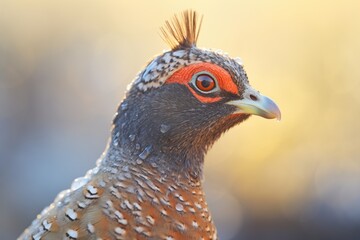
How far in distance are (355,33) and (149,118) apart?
7.69 m

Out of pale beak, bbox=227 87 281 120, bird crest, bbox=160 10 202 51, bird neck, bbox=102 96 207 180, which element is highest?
bird crest, bbox=160 10 202 51

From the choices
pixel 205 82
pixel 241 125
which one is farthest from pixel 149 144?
pixel 241 125

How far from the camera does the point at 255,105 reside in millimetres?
3467

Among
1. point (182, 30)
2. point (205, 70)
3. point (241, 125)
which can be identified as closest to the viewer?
point (205, 70)

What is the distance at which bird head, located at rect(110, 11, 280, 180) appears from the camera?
3467 millimetres

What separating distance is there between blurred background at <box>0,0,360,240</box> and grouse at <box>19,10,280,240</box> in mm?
5651

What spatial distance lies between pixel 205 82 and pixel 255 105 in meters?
0.31

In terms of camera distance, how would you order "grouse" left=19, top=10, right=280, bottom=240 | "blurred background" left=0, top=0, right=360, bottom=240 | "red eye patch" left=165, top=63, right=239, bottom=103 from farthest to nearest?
1. "blurred background" left=0, top=0, right=360, bottom=240
2. "red eye patch" left=165, top=63, right=239, bottom=103
3. "grouse" left=19, top=10, right=280, bottom=240

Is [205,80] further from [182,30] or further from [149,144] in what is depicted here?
[149,144]

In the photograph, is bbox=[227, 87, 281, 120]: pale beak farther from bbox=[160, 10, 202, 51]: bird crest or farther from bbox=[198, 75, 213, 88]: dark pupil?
bbox=[160, 10, 202, 51]: bird crest

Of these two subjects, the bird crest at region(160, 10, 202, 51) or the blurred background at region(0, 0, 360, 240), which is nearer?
the bird crest at region(160, 10, 202, 51)

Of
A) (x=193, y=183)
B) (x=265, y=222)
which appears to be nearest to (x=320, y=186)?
(x=265, y=222)

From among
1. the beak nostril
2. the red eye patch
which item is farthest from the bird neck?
the beak nostril

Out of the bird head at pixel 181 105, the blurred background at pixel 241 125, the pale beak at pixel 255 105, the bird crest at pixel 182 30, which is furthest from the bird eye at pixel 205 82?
the blurred background at pixel 241 125
